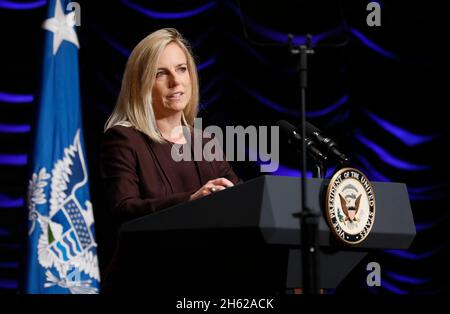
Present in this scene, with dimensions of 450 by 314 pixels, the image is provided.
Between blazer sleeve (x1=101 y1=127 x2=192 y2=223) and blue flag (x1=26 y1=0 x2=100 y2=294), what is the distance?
913mm

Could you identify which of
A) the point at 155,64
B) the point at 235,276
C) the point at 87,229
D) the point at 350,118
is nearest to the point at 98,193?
the point at 87,229

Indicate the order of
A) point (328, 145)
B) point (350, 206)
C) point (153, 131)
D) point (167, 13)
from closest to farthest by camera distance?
1. point (350, 206)
2. point (328, 145)
3. point (153, 131)
4. point (167, 13)

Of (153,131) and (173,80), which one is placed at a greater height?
(173,80)

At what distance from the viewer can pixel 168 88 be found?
8.59 ft

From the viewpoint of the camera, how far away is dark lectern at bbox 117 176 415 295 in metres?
1.68

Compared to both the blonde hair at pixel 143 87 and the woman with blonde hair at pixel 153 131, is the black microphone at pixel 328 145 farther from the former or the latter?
the blonde hair at pixel 143 87

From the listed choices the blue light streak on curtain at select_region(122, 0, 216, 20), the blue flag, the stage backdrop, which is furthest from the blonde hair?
the blue light streak on curtain at select_region(122, 0, 216, 20)

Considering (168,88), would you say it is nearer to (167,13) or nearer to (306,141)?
(306,141)

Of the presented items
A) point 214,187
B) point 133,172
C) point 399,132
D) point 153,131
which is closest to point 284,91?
point 399,132

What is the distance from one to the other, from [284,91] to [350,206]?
7.55 feet

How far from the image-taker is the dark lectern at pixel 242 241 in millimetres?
1684

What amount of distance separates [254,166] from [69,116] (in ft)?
3.36

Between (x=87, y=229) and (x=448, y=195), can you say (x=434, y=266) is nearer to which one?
(x=448, y=195)

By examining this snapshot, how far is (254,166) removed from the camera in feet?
12.5
